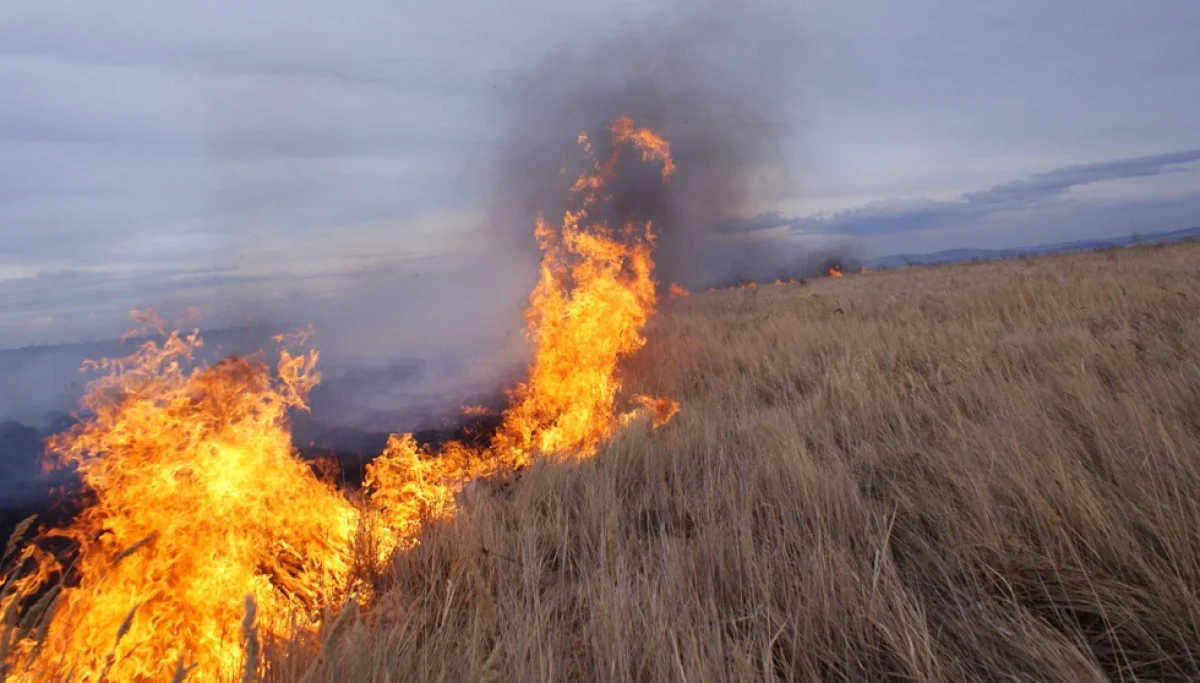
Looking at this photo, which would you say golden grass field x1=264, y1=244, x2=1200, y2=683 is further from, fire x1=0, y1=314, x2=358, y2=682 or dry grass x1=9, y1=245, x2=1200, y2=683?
fire x1=0, y1=314, x2=358, y2=682

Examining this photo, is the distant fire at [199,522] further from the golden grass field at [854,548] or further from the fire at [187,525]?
the golden grass field at [854,548]

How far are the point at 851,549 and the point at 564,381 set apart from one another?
15.7ft

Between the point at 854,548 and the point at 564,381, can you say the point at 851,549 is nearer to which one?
the point at 854,548

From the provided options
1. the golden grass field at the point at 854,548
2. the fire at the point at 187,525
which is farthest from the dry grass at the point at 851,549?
the fire at the point at 187,525

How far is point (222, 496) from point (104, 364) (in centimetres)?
118

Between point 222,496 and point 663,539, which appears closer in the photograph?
point 663,539

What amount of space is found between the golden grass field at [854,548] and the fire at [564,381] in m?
0.57

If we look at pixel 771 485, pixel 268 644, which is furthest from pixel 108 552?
pixel 771 485

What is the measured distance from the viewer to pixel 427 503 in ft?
14.6

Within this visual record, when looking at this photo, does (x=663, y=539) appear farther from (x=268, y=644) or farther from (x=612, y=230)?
(x=612, y=230)

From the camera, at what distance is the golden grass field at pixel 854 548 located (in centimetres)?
215

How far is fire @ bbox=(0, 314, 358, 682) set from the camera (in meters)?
2.75

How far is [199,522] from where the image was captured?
346cm

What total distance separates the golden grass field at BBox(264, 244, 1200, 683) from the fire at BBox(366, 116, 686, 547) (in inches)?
22.4
